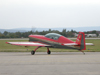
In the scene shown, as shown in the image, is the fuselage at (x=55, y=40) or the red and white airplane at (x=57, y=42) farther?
the fuselage at (x=55, y=40)

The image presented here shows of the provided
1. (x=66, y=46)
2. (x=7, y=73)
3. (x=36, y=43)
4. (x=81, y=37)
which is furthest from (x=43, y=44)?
(x=7, y=73)

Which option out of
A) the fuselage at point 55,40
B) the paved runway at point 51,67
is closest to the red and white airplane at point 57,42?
the fuselage at point 55,40

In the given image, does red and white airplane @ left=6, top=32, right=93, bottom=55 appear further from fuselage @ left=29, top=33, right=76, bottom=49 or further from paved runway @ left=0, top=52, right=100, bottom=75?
paved runway @ left=0, top=52, right=100, bottom=75

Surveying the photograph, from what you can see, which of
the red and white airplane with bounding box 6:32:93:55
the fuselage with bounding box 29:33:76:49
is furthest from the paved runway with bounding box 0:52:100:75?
the fuselage with bounding box 29:33:76:49

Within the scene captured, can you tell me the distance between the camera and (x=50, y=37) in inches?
910

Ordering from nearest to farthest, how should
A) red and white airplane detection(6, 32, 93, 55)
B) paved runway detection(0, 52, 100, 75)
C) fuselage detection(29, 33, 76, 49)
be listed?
paved runway detection(0, 52, 100, 75), red and white airplane detection(6, 32, 93, 55), fuselage detection(29, 33, 76, 49)

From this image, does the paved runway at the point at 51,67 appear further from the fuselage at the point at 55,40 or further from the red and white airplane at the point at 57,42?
the fuselage at the point at 55,40

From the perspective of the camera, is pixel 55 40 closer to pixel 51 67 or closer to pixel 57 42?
pixel 57 42

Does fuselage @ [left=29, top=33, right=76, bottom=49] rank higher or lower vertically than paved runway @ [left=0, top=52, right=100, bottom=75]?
higher

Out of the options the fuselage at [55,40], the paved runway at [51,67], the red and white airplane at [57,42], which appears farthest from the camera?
the fuselage at [55,40]

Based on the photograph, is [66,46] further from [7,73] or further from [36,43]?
[7,73]

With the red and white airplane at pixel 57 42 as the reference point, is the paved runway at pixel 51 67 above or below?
below

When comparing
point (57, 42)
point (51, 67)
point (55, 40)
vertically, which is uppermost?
point (55, 40)

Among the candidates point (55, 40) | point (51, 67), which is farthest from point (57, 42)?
point (51, 67)
